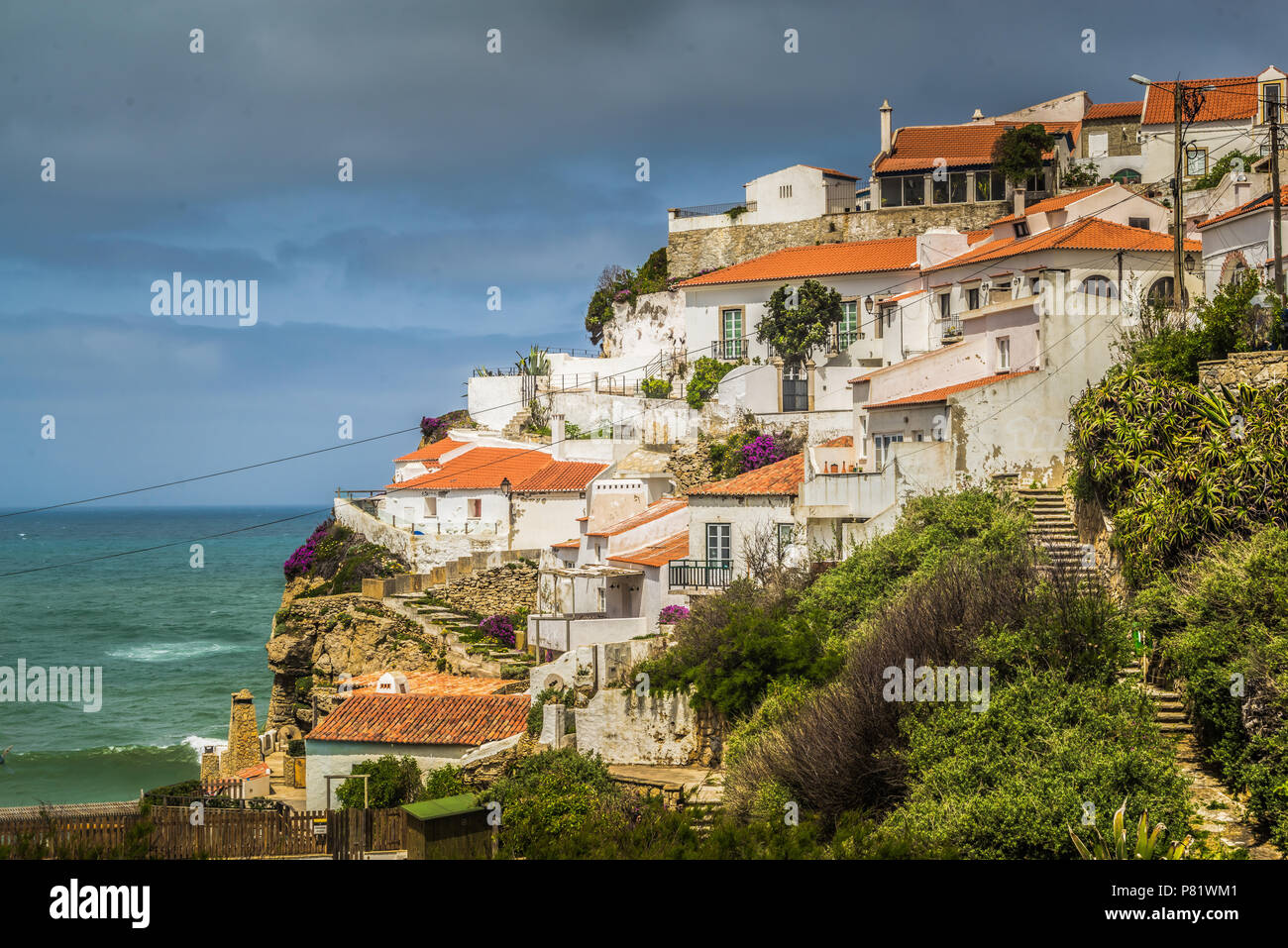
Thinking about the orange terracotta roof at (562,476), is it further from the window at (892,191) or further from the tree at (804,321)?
the window at (892,191)

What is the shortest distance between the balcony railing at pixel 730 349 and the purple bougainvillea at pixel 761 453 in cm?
917

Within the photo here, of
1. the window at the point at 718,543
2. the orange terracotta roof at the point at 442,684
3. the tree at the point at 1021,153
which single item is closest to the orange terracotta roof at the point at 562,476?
the orange terracotta roof at the point at 442,684

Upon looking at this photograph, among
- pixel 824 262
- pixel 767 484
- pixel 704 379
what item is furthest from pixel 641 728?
pixel 824 262

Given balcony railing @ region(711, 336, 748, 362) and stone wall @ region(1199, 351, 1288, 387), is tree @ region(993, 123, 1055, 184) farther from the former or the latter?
stone wall @ region(1199, 351, 1288, 387)

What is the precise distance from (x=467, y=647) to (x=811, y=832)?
21.9 m

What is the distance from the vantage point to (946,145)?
5922 cm

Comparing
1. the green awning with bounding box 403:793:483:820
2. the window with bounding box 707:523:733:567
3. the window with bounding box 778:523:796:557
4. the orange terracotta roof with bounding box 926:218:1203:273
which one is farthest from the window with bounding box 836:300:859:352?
the green awning with bounding box 403:793:483:820

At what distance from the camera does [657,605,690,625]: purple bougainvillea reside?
28828 mm

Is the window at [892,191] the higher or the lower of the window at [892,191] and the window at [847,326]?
the higher

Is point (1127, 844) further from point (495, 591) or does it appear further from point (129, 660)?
point (129, 660)

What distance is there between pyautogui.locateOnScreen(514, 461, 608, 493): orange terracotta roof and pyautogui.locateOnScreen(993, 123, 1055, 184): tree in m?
24.9

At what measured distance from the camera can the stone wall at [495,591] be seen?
39781 millimetres

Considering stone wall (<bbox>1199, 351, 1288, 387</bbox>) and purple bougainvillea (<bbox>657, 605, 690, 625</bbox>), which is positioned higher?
stone wall (<bbox>1199, 351, 1288, 387</bbox>)
